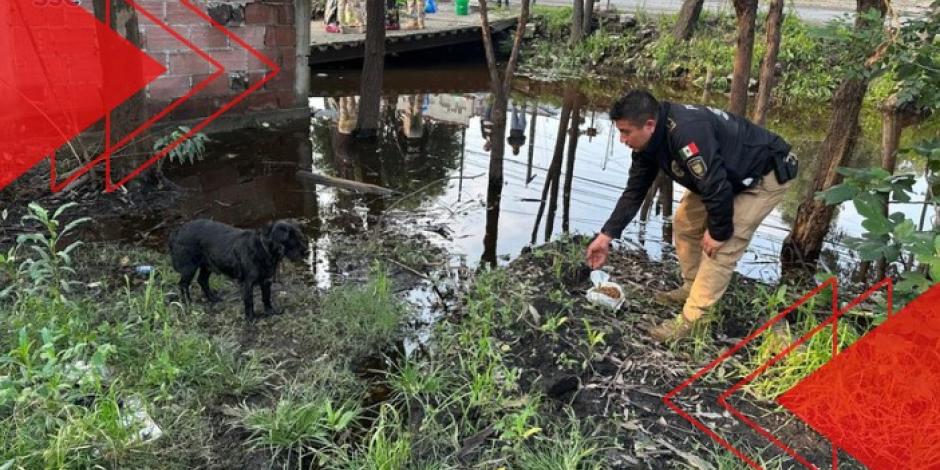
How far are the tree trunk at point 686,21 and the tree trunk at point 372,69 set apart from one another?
1006 cm

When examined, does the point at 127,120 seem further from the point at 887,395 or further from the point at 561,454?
the point at 887,395

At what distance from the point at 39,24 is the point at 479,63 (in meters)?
12.6

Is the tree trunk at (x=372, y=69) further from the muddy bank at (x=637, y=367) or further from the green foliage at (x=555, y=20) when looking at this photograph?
the green foliage at (x=555, y=20)

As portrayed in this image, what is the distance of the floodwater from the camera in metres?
6.92

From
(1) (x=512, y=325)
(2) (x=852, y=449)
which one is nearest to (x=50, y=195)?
(1) (x=512, y=325)

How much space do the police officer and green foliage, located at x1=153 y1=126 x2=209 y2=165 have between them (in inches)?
212

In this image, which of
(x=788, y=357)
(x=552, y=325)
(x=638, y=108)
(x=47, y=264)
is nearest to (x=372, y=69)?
(x=47, y=264)

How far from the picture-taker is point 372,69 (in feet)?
31.5

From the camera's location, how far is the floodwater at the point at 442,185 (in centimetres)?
692

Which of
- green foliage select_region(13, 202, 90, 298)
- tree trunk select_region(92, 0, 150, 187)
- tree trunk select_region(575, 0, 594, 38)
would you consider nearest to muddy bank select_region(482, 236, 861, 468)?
green foliage select_region(13, 202, 90, 298)

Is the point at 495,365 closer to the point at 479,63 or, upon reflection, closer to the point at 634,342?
the point at 634,342

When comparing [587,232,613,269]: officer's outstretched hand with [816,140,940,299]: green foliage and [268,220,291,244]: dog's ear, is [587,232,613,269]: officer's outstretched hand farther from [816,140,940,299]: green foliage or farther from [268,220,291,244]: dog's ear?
[268,220,291,244]: dog's ear

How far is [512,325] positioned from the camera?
471cm

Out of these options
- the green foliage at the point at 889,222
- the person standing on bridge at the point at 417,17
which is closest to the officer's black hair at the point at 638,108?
the green foliage at the point at 889,222
